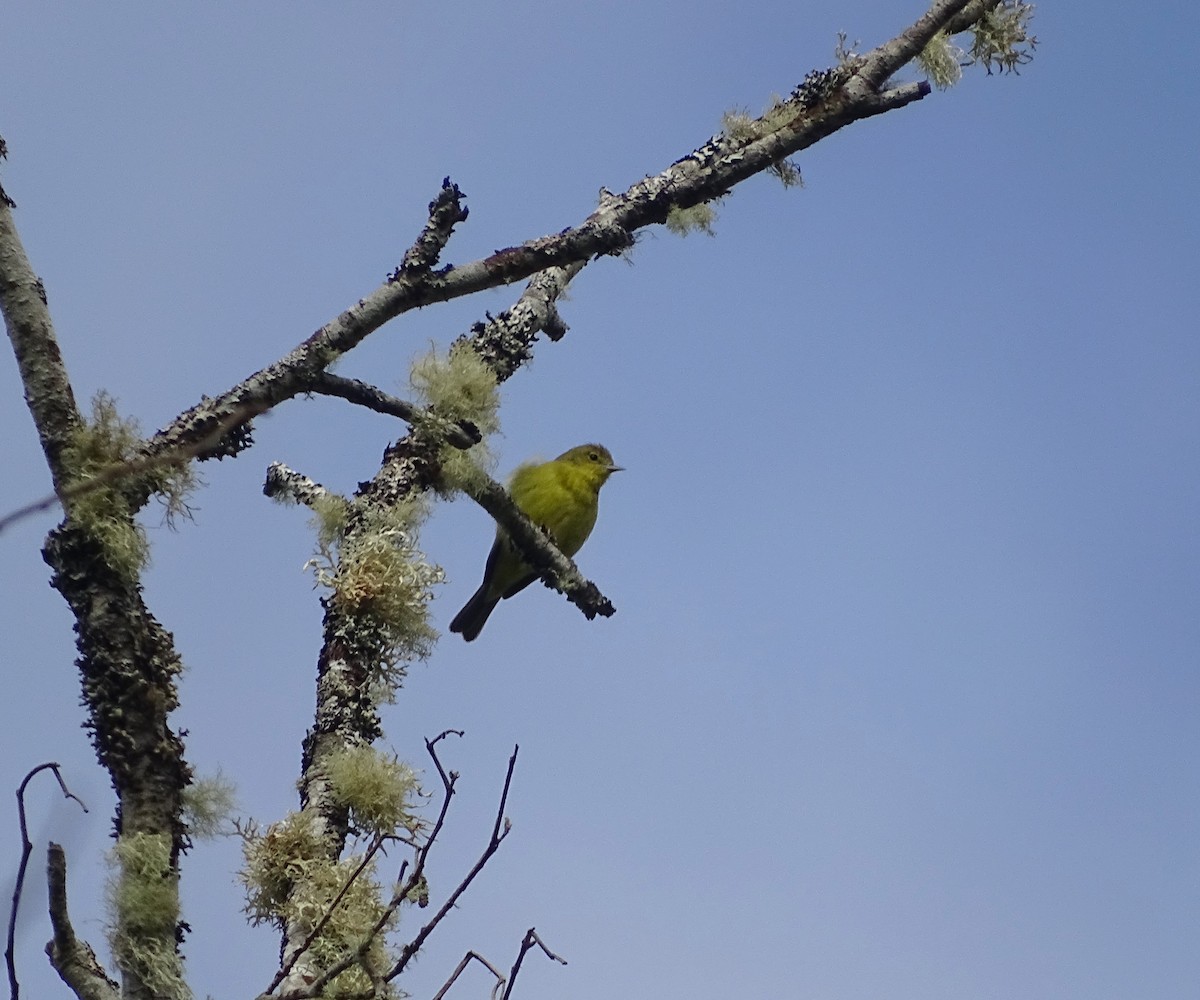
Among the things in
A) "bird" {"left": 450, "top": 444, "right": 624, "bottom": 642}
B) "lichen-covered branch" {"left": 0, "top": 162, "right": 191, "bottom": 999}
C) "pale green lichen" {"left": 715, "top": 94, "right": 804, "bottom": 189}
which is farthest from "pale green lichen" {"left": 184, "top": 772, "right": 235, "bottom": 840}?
"bird" {"left": 450, "top": 444, "right": 624, "bottom": 642}

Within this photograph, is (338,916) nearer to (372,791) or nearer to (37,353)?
(372,791)

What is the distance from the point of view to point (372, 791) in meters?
2.86

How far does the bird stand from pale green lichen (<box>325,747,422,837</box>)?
351 centimetres

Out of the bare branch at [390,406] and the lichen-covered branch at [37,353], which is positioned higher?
the bare branch at [390,406]

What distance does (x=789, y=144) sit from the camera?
139 inches

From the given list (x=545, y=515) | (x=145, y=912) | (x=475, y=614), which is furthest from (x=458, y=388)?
(x=475, y=614)

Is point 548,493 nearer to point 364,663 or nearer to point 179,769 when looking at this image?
point 364,663

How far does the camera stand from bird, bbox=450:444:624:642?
21.8 feet

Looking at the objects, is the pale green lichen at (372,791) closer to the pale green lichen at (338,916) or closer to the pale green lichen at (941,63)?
the pale green lichen at (338,916)

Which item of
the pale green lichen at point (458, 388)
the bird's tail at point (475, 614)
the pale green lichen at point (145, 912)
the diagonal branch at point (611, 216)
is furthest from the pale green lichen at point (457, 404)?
the bird's tail at point (475, 614)

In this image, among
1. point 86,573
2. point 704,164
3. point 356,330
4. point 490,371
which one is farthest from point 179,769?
point 704,164

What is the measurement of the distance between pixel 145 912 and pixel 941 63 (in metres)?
3.17

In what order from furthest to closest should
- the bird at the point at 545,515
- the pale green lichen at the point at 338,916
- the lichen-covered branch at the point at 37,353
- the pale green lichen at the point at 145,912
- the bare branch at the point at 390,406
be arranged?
the bird at the point at 545,515 < the bare branch at the point at 390,406 < the pale green lichen at the point at 338,916 < the lichen-covered branch at the point at 37,353 < the pale green lichen at the point at 145,912

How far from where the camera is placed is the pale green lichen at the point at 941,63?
4062mm
